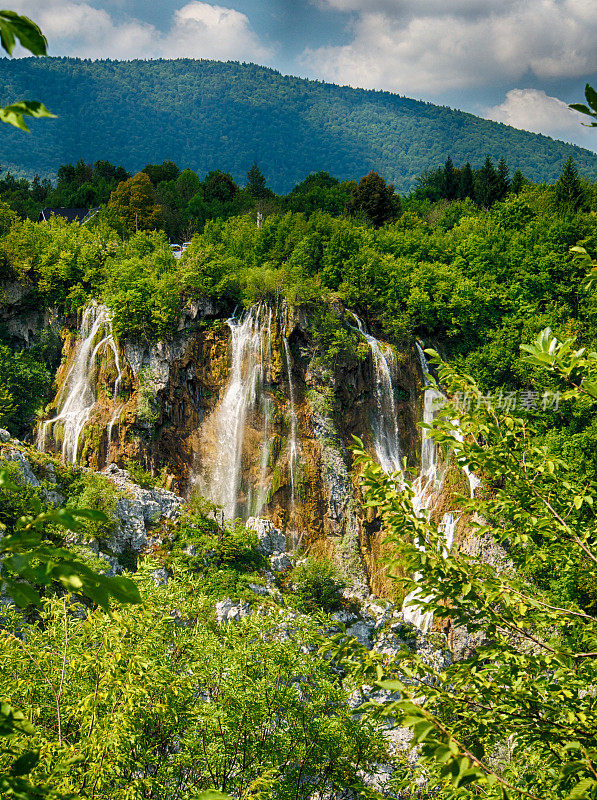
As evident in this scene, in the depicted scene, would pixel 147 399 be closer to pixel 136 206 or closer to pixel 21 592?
pixel 21 592

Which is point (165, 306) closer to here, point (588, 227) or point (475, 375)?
point (475, 375)

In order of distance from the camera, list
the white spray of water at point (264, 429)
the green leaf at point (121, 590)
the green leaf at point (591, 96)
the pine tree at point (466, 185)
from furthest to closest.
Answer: the pine tree at point (466, 185), the white spray of water at point (264, 429), the green leaf at point (591, 96), the green leaf at point (121, 590)

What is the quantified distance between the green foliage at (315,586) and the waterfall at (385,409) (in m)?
5.85

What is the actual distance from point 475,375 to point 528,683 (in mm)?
19948

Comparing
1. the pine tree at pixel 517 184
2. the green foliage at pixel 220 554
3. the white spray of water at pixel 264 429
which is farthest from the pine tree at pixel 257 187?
the green foliage at pixel 220 554

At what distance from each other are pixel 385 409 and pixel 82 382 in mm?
10982

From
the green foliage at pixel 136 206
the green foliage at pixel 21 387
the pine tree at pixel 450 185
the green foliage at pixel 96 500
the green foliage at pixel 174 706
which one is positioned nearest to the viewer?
the green foliage at pixel 174 706

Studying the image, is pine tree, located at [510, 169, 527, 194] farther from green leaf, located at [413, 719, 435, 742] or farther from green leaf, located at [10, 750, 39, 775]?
green leaf, located at [10, 750, 39, 775]

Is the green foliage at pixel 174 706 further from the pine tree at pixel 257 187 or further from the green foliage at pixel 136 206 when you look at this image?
the pine tree at pixel 257 187

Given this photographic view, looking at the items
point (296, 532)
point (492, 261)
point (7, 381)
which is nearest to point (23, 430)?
point (7, 381)

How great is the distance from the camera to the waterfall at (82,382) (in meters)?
19.0

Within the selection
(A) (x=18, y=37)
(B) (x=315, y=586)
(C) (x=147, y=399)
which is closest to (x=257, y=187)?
(C) (x=147, y=399)

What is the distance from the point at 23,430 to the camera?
20.0 m

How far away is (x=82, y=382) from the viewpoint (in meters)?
20.1
